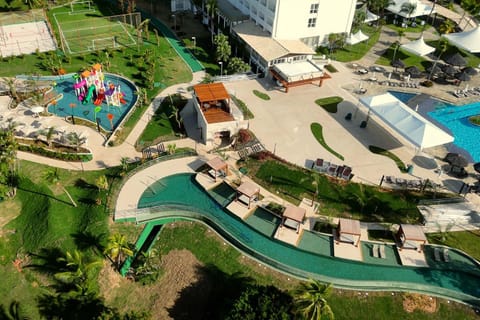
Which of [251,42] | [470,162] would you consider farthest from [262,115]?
[470,162]

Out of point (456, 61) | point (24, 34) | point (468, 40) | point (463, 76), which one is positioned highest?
point (468, 40)

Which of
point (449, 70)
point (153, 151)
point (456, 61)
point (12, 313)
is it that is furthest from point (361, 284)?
point (456, 61)

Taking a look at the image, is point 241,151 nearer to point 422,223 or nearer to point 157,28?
point 422,223

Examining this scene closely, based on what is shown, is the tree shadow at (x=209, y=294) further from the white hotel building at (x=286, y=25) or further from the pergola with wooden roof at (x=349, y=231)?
the white hotel building at (x=286, y=25)

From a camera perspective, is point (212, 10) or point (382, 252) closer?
point (382, 252)

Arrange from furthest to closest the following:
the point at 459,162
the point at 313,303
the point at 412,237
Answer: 1. the point at 459,162
2. the point at 412,237
3. the point at 313,303

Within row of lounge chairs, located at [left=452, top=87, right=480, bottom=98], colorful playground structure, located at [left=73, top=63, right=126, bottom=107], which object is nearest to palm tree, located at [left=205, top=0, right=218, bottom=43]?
colorful playground structure, located at [left=73, top=63, right=126, bottom=107]

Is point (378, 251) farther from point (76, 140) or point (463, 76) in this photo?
point (463, 76)
